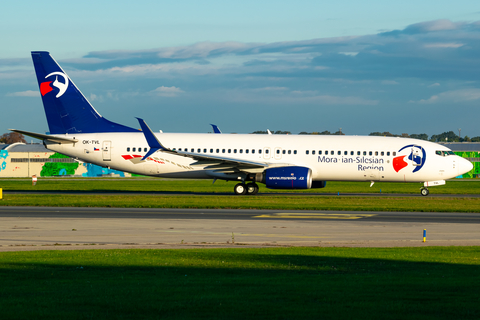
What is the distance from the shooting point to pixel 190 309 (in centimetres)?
849

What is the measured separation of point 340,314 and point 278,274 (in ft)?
12.6

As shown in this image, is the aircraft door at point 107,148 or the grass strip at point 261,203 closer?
the grass strip at point 261,203

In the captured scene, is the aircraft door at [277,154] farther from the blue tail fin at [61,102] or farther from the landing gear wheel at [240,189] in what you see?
the blue tail fin at [61,102]

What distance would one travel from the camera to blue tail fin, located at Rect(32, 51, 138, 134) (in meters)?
41.3

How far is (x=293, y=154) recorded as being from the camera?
3988 centimetres

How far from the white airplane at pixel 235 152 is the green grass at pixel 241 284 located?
76.5 ft

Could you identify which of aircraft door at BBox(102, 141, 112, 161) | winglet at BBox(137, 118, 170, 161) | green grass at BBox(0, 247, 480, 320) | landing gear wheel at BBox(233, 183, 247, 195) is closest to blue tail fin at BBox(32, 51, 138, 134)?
aircraft door at BBox(102, 141, 112, 161)

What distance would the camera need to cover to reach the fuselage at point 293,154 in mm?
39656

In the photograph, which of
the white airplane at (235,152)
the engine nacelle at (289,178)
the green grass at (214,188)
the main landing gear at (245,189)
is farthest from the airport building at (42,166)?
the engine nacelle at (289,178)

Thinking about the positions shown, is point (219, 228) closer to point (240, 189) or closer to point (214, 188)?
point (240, 189)

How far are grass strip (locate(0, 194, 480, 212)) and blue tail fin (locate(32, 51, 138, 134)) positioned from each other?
22.7 ft

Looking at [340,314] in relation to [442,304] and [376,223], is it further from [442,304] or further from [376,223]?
[376,223]

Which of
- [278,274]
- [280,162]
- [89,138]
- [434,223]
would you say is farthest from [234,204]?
[278,274]

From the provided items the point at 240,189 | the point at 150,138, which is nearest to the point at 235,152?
the point at 240,189
